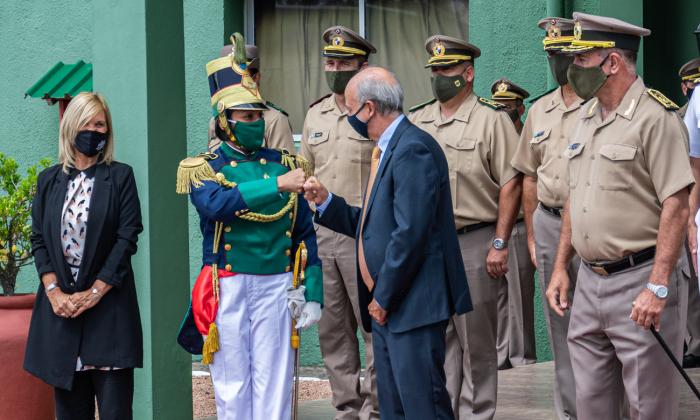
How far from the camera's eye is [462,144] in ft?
22.0

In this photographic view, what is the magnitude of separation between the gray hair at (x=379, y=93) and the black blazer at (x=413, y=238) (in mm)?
98

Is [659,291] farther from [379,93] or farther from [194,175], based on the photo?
[194,175]

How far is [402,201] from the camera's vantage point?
504 centimetres

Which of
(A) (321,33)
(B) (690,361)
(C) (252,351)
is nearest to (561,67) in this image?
(C) (252,351)

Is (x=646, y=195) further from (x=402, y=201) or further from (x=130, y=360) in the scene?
(x=130, y=360)

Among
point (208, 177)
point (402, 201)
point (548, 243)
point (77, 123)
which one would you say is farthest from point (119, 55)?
point (548, 243)

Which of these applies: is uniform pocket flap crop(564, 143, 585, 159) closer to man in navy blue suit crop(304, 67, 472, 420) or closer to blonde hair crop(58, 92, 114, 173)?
man in navy blue suit crop(304, 67, 472, 420)

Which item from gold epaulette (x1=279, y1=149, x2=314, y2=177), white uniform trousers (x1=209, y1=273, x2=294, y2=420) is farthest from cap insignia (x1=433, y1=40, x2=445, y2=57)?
white uniform trousers (x1=209, y1=273, x2=294, y2=420)

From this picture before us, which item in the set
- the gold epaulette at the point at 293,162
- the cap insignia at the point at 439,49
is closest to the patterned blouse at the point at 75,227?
the gold epaulette at the point at 293,162

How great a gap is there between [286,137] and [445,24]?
252 centimetres

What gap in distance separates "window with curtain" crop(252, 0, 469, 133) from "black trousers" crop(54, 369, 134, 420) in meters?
4.40

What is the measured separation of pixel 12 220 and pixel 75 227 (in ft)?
3.80

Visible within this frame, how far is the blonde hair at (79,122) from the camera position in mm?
5875

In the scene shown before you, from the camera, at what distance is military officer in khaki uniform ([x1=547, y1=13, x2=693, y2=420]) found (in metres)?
4.92
